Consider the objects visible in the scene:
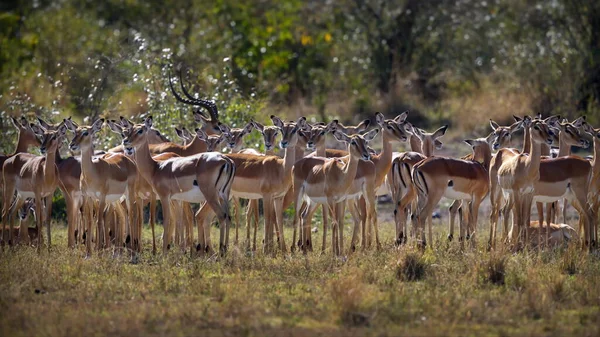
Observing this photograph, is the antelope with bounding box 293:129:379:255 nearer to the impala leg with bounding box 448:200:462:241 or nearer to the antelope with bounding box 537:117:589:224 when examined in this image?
the impala leg with bounding box 448:200:462:241

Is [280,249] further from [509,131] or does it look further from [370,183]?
[509,131]

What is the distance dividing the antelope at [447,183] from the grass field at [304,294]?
104 centimetres

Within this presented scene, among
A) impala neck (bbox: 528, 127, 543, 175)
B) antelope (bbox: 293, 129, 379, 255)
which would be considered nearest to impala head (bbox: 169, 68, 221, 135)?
antelope (bbox: 293, 129, 379, 255)

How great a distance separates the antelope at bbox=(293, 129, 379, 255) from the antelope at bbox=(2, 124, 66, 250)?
2.93 meters

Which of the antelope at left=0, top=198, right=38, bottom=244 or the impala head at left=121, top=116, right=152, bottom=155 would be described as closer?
the impala head at left=121, top=116, right=152, bottom=155

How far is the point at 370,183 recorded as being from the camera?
11.9m

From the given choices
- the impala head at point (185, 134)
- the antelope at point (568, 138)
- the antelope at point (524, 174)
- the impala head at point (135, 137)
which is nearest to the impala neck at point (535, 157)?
the antelope at point (524, 174)

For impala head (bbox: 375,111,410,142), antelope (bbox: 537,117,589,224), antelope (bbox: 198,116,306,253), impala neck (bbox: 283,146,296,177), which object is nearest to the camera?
antelope (bbox: 198,116,306,253)

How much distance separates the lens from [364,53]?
2608 centimetres

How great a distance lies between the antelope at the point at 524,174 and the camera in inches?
455

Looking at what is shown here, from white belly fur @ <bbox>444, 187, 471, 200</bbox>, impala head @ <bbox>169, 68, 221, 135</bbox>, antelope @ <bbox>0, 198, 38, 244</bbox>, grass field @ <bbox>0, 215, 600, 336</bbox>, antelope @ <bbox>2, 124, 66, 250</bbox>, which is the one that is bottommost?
grass field @ <bbox>0, 215, 600, 336</bbox>

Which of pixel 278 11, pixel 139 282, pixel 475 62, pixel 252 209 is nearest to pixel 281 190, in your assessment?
pixel 252 209

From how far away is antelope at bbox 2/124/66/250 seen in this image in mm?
11773

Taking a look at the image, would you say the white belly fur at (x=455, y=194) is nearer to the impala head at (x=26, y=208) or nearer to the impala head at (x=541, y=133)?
the impala head at (x=541, y=133)
